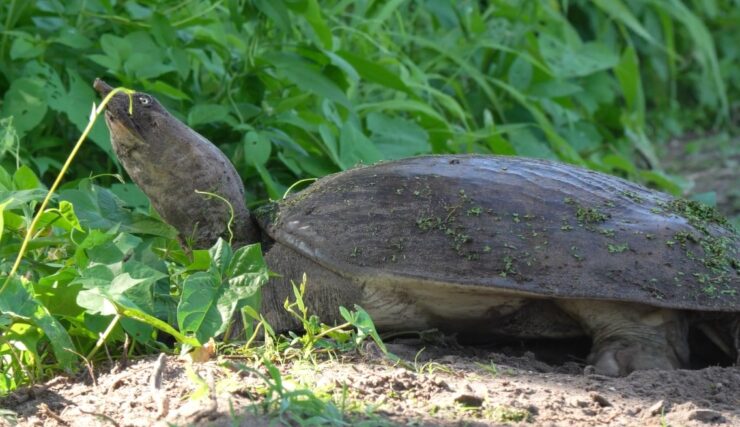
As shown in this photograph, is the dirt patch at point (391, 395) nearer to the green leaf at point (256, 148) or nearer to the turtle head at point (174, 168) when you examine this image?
the turtle head at point (174, 168)

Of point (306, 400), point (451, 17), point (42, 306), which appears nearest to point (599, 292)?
point (306, 400)

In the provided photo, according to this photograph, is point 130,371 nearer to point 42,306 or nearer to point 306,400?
point 42,306

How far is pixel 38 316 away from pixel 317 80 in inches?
67.9

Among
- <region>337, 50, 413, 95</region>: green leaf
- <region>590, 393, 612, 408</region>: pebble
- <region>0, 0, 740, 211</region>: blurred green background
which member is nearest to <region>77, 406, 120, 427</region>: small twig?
<region>590, 393, 612, 408</region>: pebble

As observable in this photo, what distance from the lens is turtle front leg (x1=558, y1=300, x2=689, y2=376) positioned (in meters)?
2.58

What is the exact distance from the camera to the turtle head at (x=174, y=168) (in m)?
2.80

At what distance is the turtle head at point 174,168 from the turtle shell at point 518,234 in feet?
0.65

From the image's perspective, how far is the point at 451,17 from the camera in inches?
212

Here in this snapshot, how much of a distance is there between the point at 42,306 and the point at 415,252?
878mm

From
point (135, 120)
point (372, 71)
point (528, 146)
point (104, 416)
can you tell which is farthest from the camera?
point (528, 146)

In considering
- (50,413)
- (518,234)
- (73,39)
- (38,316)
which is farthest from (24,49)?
(518,234)

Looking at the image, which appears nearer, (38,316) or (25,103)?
(38,316)

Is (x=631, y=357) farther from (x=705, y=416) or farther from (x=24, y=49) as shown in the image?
(x=24, y=49)

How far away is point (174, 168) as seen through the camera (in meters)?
2.82
